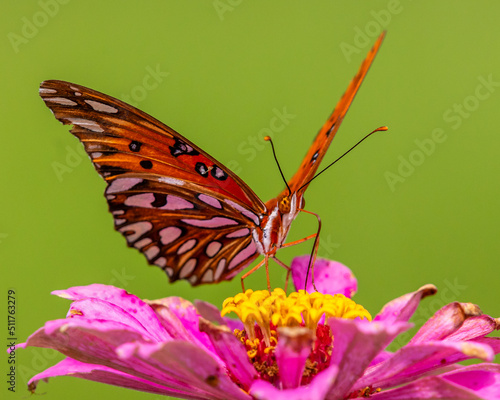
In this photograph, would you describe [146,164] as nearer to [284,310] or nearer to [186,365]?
[284,310]

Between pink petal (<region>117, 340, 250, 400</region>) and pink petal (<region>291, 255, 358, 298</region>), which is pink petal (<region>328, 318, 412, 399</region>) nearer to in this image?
pink petal (<region>117, 340, 250, 400</region>)

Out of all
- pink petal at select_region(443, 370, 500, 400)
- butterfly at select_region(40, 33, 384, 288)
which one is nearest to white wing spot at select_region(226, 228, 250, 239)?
butterfly at select_region(40, 33, 384, 288)

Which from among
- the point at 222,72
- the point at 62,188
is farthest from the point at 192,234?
the point at 222,72

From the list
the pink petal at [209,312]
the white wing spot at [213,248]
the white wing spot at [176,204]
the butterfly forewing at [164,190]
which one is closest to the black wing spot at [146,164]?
the butterfly forewing at [164,190]

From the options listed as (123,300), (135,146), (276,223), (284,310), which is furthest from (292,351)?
(135,146)

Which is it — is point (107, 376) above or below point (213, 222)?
below

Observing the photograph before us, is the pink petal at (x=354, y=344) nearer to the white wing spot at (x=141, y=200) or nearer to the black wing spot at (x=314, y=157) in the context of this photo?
the black wing spot at (x=314, y=157)

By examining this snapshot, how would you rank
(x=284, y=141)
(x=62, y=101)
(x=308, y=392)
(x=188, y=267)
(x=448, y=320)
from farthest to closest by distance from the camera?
1. (x=284, y=141)
2. (x=188, y=267)
3. (x=62, y=101)
4. (x=448, y=320)
5. (x=308, y=392)
